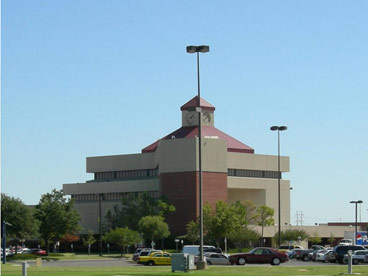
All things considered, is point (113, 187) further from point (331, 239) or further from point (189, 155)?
point (331, 239)

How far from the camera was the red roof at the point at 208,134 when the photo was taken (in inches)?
5207

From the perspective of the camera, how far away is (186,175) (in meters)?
123

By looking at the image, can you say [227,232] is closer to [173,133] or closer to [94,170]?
[173,133]

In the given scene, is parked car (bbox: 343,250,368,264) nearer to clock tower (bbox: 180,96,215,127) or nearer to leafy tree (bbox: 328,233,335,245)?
clock tower (bbox: 180,96,215,127)

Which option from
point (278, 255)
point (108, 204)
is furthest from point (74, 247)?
point (278, 255)

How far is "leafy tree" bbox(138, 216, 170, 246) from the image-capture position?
11538cm

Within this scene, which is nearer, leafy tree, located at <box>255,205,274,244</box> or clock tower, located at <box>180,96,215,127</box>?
leafy tree, located at <box>255,205,274,244</box>

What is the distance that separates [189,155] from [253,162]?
53.2 ft

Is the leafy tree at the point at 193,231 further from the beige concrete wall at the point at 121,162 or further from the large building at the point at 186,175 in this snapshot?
the beige concrete wall at the point at 121,162

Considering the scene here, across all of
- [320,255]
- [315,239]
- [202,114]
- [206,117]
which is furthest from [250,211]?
[320,255]

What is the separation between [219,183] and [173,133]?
14343 millimetres

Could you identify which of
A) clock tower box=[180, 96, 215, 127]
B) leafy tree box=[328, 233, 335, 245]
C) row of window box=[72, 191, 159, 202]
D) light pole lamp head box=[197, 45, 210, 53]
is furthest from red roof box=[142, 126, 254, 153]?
light pole lamp head box=[197, 45, 210, 53]

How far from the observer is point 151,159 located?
136 m

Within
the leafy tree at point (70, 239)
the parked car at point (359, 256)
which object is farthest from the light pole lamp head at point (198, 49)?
the leafy tree at point (70, 239)
